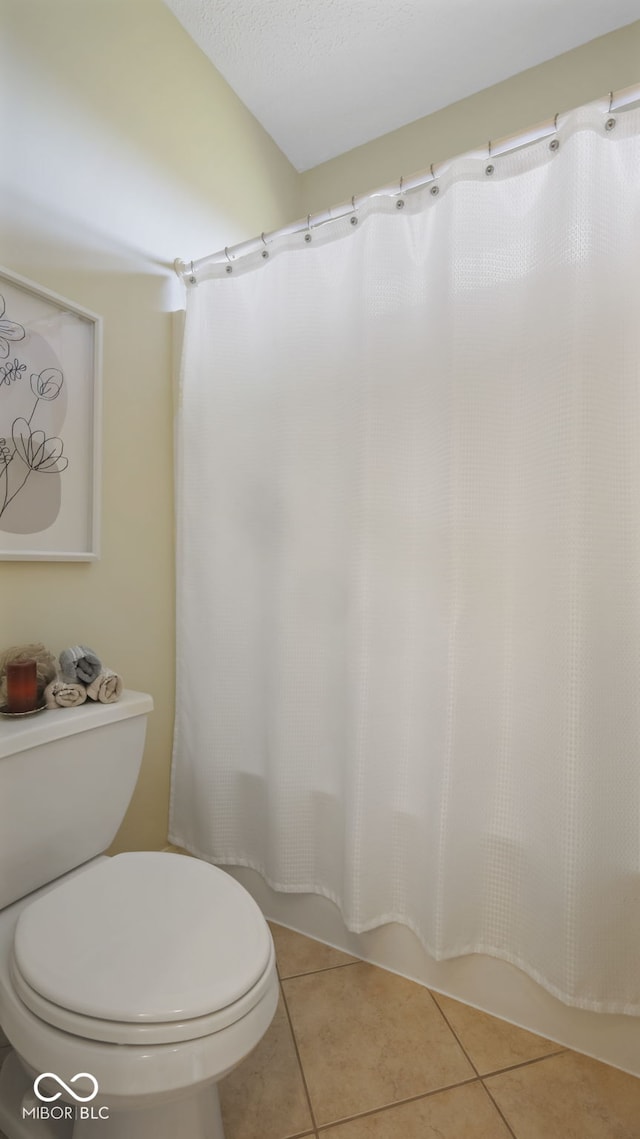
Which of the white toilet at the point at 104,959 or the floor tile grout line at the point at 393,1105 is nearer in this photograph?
the white toilet at the point at 104,959

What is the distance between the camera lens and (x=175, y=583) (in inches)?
59.9

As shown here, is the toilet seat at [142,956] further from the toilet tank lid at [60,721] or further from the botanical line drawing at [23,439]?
the botanical line drawing at [23,439]

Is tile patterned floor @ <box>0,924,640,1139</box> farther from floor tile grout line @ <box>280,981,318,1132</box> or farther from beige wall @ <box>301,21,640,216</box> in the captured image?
beige wall @ <box>301,21,640,216</box>

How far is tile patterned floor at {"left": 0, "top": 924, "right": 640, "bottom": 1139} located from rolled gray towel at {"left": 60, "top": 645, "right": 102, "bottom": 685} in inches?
30.4

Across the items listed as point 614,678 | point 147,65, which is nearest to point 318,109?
point 147,65

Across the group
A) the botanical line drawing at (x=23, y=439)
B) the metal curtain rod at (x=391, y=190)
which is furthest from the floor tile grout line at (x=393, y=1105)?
the metal curtain rod at (x=391, y=190)

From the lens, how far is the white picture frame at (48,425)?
3.51ft

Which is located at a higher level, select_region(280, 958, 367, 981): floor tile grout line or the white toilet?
the white toilet

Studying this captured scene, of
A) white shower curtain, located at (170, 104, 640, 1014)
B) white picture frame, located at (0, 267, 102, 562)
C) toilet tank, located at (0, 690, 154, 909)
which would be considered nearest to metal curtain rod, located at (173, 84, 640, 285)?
white shower curtain, located at (170, 104, 640, 1014)

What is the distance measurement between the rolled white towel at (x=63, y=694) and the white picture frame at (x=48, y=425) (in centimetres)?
29

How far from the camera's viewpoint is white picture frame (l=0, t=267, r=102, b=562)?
1070 mm

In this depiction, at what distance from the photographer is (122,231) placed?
4.42 feet

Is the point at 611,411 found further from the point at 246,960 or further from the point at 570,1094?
the point at 570,1094

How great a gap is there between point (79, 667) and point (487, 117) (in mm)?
2127
